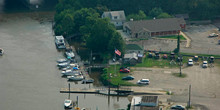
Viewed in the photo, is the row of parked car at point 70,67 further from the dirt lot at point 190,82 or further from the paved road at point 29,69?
the dirt lot at point 190,82

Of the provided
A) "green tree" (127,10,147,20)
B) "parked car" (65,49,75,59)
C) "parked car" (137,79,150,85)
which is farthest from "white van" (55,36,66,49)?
"parked car" (137,79,150,85)

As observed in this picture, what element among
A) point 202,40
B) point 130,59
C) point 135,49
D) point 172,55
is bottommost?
point 130,59

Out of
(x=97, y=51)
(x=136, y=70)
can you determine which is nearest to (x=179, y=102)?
(x=136, y=70)

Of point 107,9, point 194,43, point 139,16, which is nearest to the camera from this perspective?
point 194,43

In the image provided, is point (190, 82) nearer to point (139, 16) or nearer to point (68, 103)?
point (68, 103)

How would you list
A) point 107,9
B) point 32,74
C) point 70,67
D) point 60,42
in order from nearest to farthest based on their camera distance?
point 32,74 → point 70,67 → point 60,42 → point 107,9

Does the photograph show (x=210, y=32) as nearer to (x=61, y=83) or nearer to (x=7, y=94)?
(x=61, y=83)

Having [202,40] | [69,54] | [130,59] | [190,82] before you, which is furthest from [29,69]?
[202,40]
